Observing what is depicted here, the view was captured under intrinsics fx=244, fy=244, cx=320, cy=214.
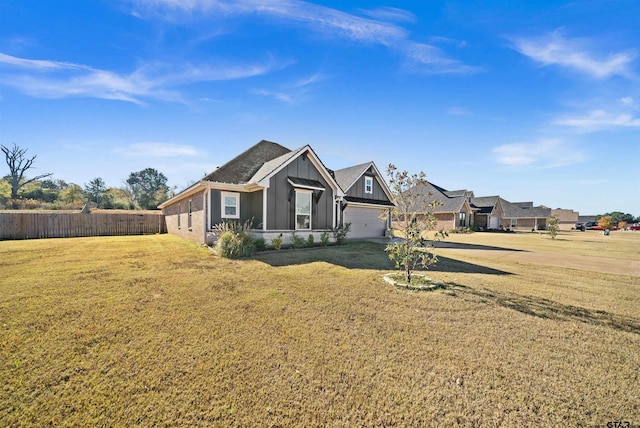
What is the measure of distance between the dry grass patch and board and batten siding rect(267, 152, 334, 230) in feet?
19.5

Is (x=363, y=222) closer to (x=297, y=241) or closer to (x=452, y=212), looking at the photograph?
(x=297, y=241)

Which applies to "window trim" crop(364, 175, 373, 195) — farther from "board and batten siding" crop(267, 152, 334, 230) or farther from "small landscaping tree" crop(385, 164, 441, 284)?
"small landscaping tree" crop(385, 164, 441, 284)

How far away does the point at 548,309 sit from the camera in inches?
205

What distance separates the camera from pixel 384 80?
484 inches

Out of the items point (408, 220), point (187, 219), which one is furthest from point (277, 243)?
point (187, 219)

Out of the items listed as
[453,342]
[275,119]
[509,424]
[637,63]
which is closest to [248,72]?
[275,119]

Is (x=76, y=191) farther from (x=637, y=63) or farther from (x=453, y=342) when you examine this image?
(x=637, y=63)

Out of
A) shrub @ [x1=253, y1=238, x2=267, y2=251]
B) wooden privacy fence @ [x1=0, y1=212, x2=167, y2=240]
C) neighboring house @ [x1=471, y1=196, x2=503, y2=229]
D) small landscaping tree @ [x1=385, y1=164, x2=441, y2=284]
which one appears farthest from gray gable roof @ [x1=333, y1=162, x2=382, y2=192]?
neighboring house @ [x1=471, y1=196, x2=503, y2=229]

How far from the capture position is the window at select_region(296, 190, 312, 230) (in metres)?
13.1

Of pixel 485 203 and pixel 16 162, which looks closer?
pixel 16 162

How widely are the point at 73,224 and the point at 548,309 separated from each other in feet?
87.6

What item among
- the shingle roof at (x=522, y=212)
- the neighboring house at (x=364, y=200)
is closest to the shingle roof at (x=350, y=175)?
the neighboring house at (x=364, y=200)

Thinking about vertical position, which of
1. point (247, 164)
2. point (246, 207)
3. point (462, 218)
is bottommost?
point (462, 218)

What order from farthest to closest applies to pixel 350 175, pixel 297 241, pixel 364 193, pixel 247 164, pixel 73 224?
pixel 350 175, pixel 364 193, pixel 73 224, pixel 247 164, pixel 297 241
